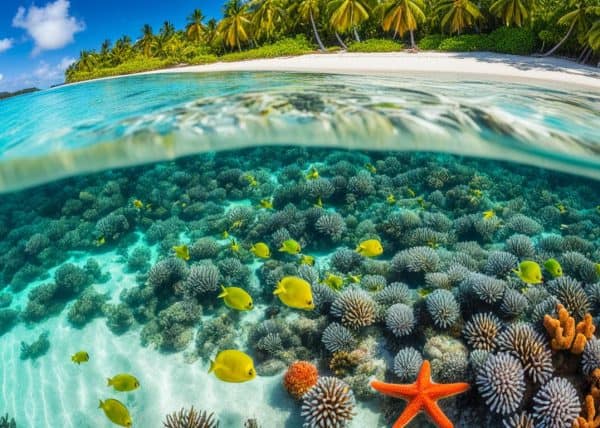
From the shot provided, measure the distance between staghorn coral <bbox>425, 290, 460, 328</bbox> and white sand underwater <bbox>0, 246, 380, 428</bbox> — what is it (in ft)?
5.34

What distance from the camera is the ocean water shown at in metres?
4.86

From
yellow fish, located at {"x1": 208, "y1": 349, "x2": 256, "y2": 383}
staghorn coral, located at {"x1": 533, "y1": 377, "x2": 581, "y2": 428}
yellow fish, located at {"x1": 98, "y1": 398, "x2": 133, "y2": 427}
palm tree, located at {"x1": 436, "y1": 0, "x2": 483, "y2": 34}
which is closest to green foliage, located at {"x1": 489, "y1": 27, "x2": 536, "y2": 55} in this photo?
palm tree, located at {"x1": 436, "y1": 0, "x2": 483, "y2": 34}

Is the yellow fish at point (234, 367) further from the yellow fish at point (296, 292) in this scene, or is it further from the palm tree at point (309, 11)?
the palm tree at point (309, 11)

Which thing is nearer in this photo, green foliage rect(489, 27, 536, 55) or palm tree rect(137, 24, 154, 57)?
green foliage rect(489, 27, 536, 55)

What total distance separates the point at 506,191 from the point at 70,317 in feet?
37.4

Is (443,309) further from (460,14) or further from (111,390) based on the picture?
(460,14)

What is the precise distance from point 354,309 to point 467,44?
27957 mm

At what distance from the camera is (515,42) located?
24172 mm

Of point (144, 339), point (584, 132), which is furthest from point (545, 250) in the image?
point (144, 339)

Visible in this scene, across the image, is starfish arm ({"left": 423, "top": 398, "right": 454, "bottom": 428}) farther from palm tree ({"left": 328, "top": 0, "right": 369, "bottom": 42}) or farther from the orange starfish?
palm tree ({"left": 328, "top": 0, "right": 369, "bottom": 42})

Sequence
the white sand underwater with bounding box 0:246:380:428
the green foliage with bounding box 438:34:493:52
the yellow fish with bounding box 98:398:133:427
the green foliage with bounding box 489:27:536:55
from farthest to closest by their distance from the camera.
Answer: the green foliage with bounding box 438:34:493:52 < the green foliage with bounding box 489:27:536:55 < the white sand underwater with bounding box 0:246:380:428 < the yellow fish with bounding box 98:398:133:427

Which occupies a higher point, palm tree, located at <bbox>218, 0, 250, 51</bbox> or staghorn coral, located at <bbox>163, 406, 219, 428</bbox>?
palm tree, located at <bbox>218, 0, 250, 51</bbox>

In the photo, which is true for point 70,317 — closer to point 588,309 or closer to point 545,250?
point 588,309

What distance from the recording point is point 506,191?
410 inches
